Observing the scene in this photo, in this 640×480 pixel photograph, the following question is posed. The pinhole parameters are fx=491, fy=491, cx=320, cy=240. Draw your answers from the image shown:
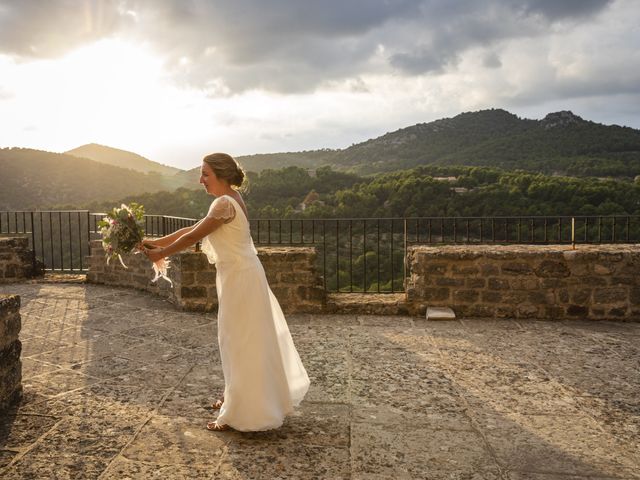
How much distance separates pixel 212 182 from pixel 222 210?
0.24 m

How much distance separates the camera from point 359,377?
152 inches

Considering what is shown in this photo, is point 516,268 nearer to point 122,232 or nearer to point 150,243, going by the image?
point 150,243

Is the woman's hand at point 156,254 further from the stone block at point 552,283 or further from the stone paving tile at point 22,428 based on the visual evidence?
the stone block at point 552,283

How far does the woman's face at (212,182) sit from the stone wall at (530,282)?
351 centimetres

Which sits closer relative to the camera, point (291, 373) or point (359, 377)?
point (291, 373)

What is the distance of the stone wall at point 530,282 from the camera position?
18.7ft

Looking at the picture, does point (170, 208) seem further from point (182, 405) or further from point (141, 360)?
point (182, 405)

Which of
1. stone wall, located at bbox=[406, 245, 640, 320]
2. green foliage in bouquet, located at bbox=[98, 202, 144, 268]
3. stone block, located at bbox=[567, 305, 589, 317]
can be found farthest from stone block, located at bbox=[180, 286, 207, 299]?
stone block, located at bbox=[567, 305, 589, 317]

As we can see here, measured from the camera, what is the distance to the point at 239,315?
9.64 ft

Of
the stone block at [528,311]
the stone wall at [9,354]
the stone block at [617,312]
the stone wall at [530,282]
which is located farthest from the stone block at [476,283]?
the stone wall at [9,354]

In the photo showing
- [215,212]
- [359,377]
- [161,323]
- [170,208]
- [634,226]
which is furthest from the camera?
[170,208]

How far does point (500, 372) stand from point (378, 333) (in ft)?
4.90

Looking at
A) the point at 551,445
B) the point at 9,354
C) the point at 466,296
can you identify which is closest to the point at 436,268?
the point at 466,296

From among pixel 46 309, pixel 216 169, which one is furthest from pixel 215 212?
pixel 46 309
